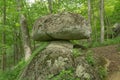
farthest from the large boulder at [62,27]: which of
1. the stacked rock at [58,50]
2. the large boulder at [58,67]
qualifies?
the large boulder at [58,67]

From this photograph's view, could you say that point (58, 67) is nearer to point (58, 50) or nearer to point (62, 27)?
point (58, 50)

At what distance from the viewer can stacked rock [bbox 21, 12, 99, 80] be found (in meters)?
6.68

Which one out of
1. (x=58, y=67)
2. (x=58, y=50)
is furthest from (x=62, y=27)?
(x=58, y=67)

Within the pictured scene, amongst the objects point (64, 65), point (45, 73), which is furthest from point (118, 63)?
point (45, 73)

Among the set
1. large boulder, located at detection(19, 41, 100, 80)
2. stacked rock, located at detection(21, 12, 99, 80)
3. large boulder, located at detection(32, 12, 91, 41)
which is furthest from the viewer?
large boulder, located at detection(32, 12, 91, 41)

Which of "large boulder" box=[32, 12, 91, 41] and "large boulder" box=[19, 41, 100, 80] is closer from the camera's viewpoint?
"large boulder" box=[19, 41, 100, 80]

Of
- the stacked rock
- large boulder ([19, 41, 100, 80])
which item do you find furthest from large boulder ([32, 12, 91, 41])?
large boulder ([19, 41, 100, 80])

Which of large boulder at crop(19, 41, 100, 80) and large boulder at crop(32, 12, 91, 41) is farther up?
large boulder at crop(32, 12, 91, 41)

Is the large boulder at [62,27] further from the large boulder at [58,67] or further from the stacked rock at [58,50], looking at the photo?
the large boulder at [58,67]

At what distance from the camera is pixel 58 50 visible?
23.6 feet

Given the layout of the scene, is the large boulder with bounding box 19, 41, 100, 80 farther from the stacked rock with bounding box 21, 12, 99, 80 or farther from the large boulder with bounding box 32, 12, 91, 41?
the large boulder with bounding box 32, 12, 91, 41

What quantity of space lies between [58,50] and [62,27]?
2.88ft

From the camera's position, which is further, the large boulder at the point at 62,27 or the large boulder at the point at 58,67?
the large boulder at the point at 62,27

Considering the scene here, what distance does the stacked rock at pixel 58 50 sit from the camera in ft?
21.9
